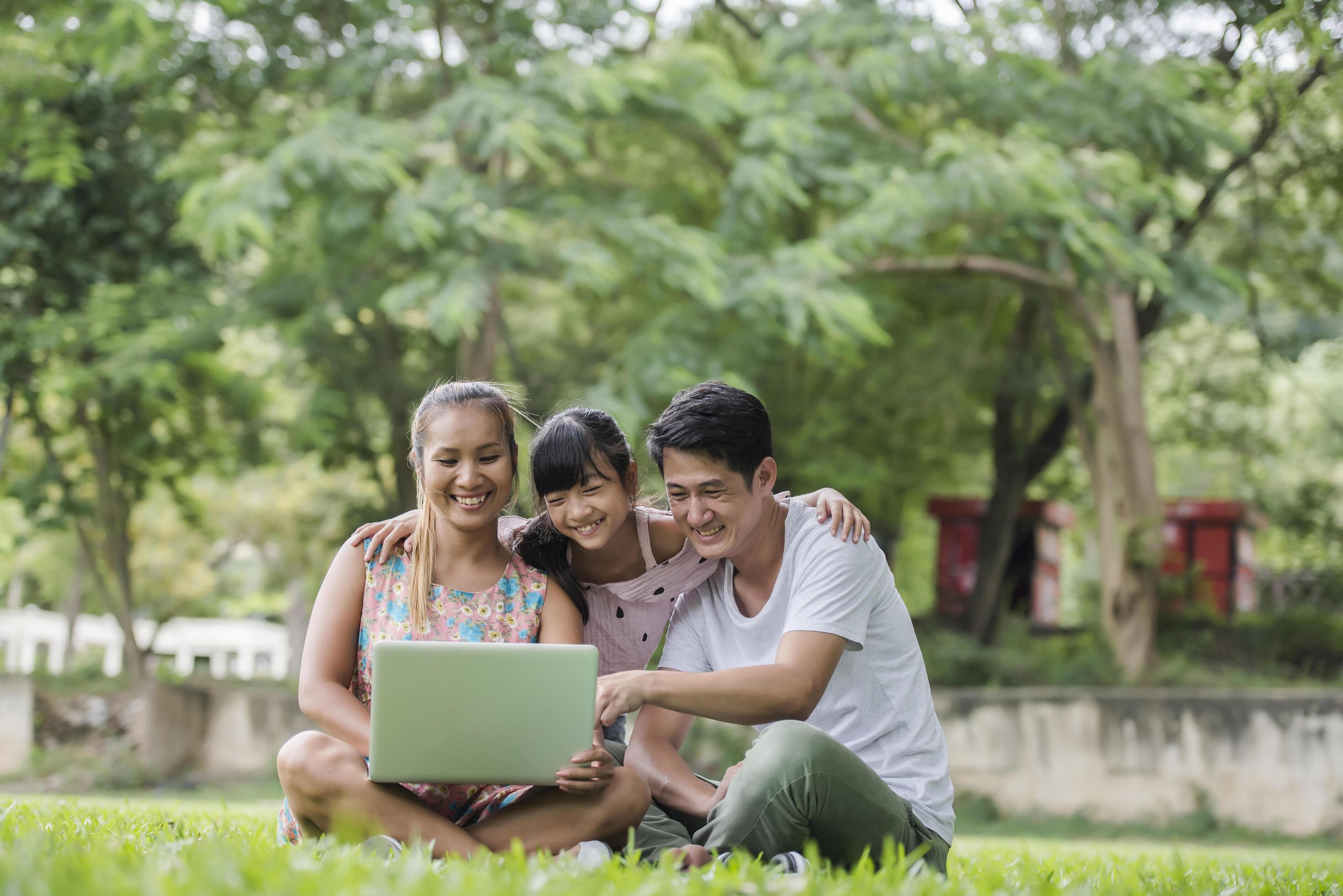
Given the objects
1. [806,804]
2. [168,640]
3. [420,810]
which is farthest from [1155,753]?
[168,640]

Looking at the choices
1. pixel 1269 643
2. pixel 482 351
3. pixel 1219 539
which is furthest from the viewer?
pixel 1219 539

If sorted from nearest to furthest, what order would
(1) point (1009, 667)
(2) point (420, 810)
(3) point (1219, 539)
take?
(2) point (420, 810) → (1) point (1009, 667) → (3) point (1219, 539)

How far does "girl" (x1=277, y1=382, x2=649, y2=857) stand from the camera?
297 centimetres

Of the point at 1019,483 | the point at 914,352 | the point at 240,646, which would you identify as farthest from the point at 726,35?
the point at 240,646

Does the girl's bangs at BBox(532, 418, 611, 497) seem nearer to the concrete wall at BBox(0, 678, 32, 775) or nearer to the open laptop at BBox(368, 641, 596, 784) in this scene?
the open laptop at BBox(368, 641, 596, 784)

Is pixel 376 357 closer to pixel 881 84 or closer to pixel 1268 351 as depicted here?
pixel 881 84

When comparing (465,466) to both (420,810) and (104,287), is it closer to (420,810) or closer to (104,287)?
(420,810)

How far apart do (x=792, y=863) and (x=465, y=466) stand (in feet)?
4.56

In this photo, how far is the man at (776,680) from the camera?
2809mm

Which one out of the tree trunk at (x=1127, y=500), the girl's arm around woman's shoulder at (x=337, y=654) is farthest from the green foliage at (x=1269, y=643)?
the girl's arm around woman's shoulder at (x=337, y=654)

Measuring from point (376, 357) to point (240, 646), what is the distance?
2077cm

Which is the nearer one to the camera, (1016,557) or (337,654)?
(337,654)

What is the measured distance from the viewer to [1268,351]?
39.5 feet

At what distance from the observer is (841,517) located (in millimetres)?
3264
